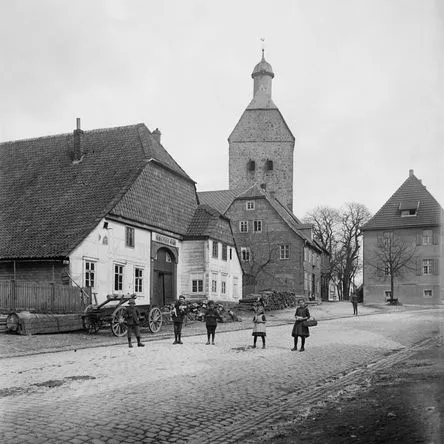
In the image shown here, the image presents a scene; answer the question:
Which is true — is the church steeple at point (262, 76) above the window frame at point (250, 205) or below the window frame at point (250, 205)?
above

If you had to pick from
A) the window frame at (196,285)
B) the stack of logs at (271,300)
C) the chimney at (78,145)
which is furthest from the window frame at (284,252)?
the chimney at (78,145)

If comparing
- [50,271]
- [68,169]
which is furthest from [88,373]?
[68,169]

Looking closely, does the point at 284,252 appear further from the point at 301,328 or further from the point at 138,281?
the point at 301,328

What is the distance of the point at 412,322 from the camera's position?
1122 inches

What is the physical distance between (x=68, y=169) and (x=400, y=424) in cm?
2878

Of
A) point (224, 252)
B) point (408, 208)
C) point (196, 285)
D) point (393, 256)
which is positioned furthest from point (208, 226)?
point (408, 208)

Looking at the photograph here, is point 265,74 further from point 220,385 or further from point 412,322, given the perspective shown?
point 220,385

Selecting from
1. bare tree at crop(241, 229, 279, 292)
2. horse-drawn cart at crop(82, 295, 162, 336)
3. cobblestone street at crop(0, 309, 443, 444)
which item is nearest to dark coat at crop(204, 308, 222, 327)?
cobblestone street at crop(0, 309, 443, 444)

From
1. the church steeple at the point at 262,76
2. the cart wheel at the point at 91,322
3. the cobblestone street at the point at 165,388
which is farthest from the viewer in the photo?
the church steeple at the point at 262,76

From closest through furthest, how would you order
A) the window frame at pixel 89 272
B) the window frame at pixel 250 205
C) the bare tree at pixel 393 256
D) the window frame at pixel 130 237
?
the window frame at pixel 89 272, the window frame at pixel 130 237, the bare tree at pixel 393 256, the window frame at pixel 250 205

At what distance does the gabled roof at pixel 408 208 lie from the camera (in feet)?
181

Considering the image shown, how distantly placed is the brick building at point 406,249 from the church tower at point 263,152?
15223 millimetres

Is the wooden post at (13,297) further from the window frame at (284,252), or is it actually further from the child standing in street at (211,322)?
the window frame at (284,252)

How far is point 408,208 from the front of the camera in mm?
56375
